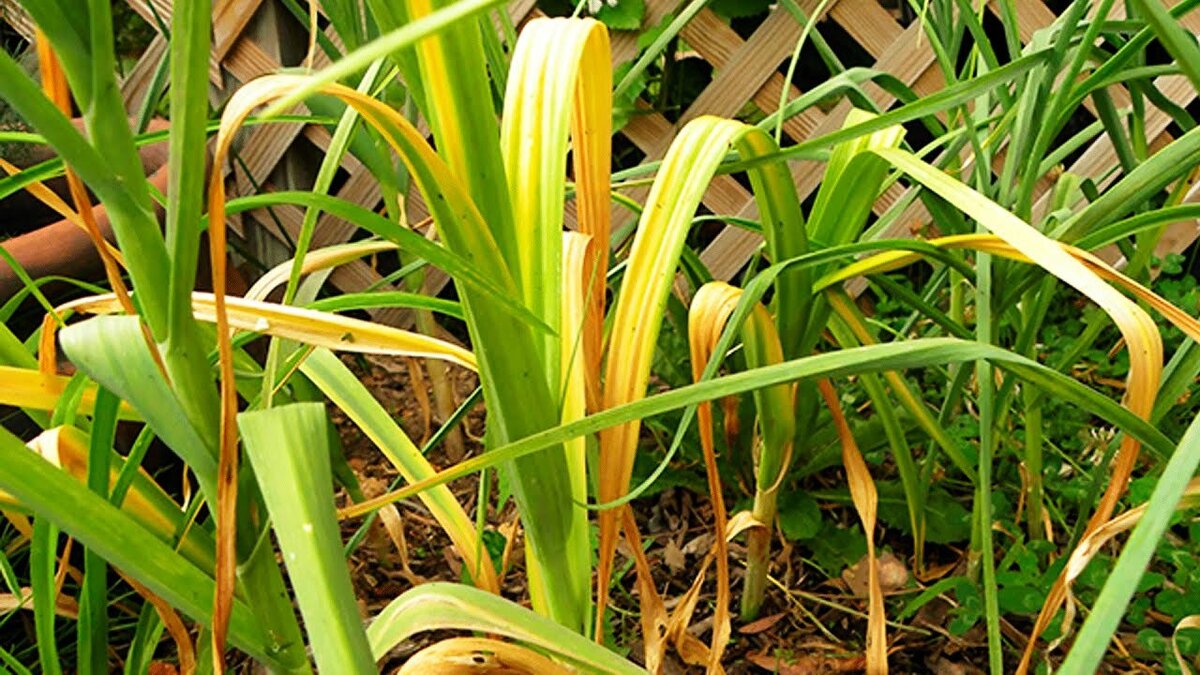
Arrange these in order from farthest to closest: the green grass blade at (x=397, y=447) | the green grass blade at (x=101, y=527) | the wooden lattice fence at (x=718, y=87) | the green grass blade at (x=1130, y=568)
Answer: the wooden lattice fence at (x=718, y=87) → the green grass blade at (x=397, y=447) → the green grass blade at (x=101, y=527) → the green grass blade at (x=1130, y=568)

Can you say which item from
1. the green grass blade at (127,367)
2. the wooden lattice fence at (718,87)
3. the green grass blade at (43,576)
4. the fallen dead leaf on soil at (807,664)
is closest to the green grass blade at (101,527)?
the green grass blade at (127,367)

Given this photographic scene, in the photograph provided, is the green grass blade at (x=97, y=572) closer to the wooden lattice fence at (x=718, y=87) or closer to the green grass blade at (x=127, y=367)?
the green grass blade at (x=127, y=367)

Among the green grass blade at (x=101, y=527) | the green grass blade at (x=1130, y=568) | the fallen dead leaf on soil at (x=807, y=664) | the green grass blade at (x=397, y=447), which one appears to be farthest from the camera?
the fallen dead leaf on soil at (x=807, y=664)

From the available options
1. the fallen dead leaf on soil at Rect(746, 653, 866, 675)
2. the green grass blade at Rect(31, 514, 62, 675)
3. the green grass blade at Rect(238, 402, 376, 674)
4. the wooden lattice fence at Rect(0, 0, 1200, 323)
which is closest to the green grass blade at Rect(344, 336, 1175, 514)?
the green grass blade at Rect(238, 402, 376, 674)

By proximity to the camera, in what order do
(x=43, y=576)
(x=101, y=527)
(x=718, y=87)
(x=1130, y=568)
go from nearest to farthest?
(x=1130, y=568), (x=101, y=527), (x=43, y=576), (x=718, y=87)

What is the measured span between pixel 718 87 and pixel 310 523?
1.37 metres

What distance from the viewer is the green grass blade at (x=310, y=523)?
1.38 ft

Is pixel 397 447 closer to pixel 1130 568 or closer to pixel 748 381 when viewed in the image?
Result: pixel 748 381

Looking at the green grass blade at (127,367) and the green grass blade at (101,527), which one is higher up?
the green grass blade at (127,367)

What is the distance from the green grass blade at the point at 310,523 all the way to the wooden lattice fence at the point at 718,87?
46.6 inches

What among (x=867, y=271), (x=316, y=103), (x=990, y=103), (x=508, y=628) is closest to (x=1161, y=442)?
(x=867, y=271)

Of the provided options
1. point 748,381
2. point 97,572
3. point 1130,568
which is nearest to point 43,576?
point 97,572

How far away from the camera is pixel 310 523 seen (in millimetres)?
453

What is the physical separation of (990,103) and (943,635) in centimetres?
50
